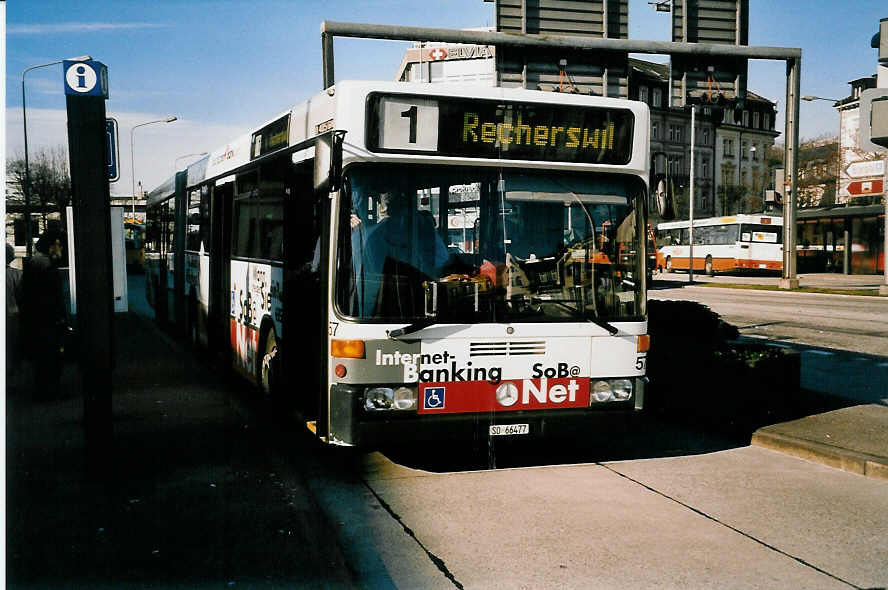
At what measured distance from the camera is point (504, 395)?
6.84 metres

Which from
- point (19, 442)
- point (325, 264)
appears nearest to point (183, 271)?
point (19, 442)

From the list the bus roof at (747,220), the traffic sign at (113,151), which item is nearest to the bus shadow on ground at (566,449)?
the traffic sign at (113,151)

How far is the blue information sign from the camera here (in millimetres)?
6227

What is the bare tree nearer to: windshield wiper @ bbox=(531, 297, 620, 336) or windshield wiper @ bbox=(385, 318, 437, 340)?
windshield wiper @ bbox=(385, 318, 437, 340)

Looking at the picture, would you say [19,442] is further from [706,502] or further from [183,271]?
[183,271]

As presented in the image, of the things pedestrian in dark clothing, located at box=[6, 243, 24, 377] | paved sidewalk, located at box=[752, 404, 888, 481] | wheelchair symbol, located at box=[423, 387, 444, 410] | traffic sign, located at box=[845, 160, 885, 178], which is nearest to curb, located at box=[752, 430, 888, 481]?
paved sidewalk, located at box=[752, 404, 888, 481]

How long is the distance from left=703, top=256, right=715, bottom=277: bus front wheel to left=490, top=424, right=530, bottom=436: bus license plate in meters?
47.4

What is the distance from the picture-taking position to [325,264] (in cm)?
664

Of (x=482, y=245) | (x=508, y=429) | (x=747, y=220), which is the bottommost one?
(x=508, y=429)

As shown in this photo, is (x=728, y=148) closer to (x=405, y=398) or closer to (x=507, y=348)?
(x=507, y=348)

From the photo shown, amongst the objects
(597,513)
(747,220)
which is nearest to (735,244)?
(747,220)

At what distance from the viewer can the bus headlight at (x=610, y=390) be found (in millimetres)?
7098

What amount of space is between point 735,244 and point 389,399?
4710 cm

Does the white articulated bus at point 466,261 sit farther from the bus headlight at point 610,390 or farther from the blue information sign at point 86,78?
the blue information sign at point 86,78
